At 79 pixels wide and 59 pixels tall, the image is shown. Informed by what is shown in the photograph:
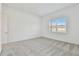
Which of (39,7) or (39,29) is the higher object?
(39,7)

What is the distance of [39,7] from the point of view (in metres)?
1.47

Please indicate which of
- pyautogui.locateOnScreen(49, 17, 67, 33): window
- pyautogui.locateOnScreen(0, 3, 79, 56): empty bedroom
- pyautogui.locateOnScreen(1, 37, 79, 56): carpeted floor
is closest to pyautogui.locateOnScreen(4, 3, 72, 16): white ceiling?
pyautogui.locateOnScreen(0, 3, 79, 56): empty bedroom

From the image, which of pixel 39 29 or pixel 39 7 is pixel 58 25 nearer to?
pixel 39 29

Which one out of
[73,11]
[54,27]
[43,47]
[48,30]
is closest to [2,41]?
[43,47]

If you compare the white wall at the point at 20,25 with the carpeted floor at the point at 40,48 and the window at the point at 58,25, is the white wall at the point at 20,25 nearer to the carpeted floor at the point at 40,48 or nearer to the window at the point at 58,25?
the carpeted floor at the point at 40,48

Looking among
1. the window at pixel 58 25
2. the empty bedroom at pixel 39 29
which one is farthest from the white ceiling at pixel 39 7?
the window at pixel 58 25

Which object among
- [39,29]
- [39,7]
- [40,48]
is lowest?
[40,48]

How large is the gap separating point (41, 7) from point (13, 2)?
467 mm

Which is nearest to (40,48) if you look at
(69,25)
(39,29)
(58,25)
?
(39,29)

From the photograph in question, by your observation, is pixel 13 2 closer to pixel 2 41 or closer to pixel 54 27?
pixel 2 41

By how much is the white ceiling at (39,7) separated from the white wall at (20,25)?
0.24ft

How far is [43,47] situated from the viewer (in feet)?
5.00

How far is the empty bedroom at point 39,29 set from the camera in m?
1.42

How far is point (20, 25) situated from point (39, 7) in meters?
0.45
